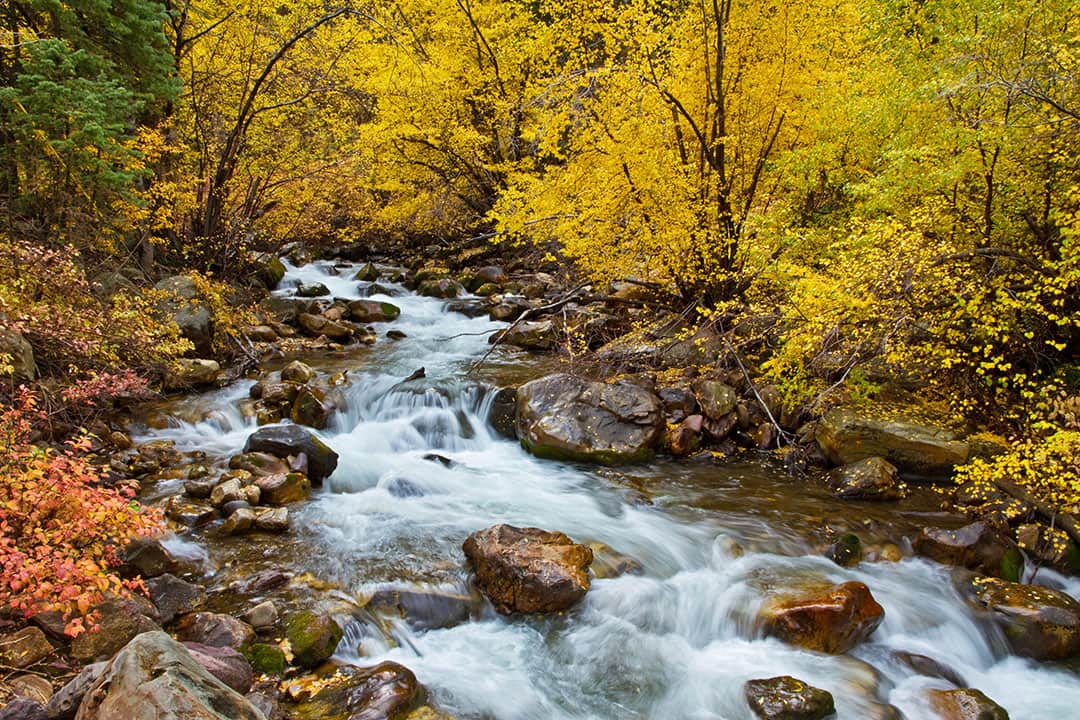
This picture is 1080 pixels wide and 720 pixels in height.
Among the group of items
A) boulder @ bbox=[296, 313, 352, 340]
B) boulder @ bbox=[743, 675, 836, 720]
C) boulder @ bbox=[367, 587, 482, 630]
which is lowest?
boulder @ bbox=[367, 587, 482, 630]

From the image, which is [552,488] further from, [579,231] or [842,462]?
[579,231]

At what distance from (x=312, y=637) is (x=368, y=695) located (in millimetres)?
719

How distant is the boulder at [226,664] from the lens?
152 inches

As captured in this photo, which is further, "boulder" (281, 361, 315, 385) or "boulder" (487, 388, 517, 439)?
"boulder" (281, 361, 315, 385)

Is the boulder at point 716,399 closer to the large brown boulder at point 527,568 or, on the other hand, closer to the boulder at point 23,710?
the large brown boulder at point 527,568

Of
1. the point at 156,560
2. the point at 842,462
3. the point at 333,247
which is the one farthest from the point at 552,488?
the point at 333,247

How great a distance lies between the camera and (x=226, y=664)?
159 inches

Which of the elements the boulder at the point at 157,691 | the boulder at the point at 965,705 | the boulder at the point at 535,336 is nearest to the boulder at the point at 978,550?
the boulder at the point at 965,705

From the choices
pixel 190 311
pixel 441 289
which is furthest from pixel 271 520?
pixel 441 289

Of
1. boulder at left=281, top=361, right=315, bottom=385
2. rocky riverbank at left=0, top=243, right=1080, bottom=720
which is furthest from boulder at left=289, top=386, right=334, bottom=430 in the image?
boulder at left=281, top=361, right=315, bottom=385

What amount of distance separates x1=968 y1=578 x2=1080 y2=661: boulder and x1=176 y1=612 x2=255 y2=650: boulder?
21.4ft

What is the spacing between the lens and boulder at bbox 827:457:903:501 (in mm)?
7324

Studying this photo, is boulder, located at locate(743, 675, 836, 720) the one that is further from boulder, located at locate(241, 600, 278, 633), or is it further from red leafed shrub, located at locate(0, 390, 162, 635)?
red leafed shrub, located at locate(0, 390, 162, 635)

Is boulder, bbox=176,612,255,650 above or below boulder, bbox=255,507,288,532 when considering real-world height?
below
